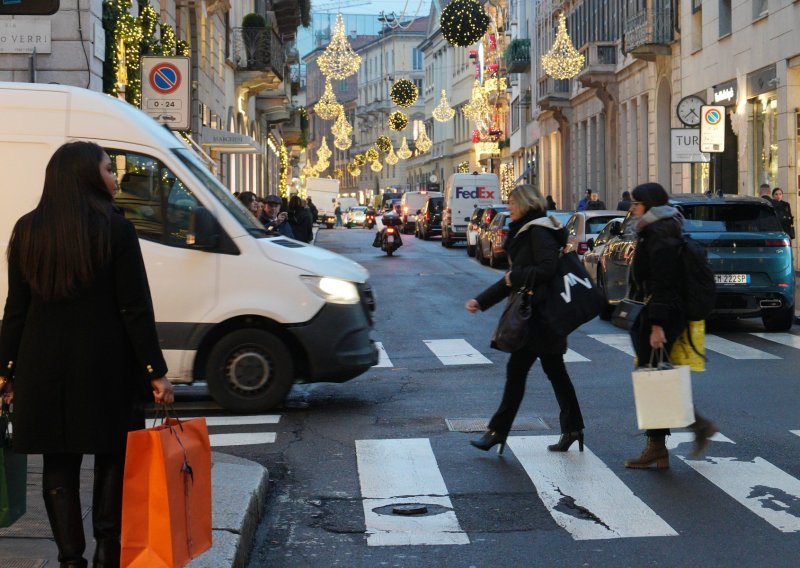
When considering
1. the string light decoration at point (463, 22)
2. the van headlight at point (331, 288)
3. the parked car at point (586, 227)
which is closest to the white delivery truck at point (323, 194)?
the string light decoration at point (463, 22)

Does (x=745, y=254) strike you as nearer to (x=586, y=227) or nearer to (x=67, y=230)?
(x=586, y=227)

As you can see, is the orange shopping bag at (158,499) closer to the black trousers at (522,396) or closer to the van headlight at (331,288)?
the black trousers at (522,396)

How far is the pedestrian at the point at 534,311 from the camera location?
893 cm

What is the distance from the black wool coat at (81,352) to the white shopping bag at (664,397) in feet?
13.1

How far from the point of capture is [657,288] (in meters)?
8.69

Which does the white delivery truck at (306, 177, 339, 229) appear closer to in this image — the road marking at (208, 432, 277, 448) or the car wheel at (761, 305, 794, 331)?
the car wheel at (761, 305, 794, 331)

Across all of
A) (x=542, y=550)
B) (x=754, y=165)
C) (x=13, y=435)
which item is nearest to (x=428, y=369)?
(x=542, y=550)

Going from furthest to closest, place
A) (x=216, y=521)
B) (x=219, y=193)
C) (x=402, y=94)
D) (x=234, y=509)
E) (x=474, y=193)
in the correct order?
(x=402, y=94)
(x=474, y=193)
(x=219, y=193)
(x=234, y=509)
(x=216, y=521)

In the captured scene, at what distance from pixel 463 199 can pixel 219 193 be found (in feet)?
130

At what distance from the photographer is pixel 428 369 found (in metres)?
14.4

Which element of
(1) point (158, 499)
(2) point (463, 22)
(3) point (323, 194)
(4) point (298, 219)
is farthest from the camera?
(3) point (323, 194)

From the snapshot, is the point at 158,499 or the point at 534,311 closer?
the point at 158,499

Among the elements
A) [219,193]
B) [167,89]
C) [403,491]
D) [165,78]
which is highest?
[165,78]

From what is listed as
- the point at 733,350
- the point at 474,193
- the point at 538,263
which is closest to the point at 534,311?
the point at 538,263
